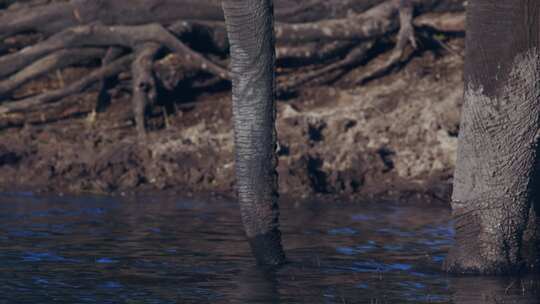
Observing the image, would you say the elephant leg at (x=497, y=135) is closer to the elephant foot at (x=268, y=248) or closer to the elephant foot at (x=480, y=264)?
the elephant foot at (x=480, y=264)

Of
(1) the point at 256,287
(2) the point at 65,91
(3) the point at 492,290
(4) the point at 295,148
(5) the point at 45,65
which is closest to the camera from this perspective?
(3) the point at 492,290

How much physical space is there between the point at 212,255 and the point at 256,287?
1434 millimetres

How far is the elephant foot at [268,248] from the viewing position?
7.68 meters

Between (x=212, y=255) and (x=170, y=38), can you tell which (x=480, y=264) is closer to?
(x=212, y=255)

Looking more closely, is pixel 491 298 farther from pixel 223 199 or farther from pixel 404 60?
pixel 404 60

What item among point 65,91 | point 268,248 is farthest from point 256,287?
point 65,91

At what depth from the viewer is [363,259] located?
8938mm

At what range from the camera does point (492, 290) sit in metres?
7.59

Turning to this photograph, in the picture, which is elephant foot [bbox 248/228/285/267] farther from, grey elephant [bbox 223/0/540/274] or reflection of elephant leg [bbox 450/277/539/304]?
reflection of elephant leg [bbox 450/277/539/304]

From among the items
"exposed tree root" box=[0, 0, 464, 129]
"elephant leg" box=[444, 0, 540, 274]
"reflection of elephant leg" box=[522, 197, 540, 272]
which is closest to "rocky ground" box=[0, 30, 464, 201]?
"exposed tree root" box=[0, 0, 464, 129]

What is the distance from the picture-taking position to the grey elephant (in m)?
7.30

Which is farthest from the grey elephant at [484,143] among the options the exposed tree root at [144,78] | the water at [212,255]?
the exposed tree root at [144,78]

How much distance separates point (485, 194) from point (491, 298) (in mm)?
825

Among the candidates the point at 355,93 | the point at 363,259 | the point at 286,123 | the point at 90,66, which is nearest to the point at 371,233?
the point at 363,259
